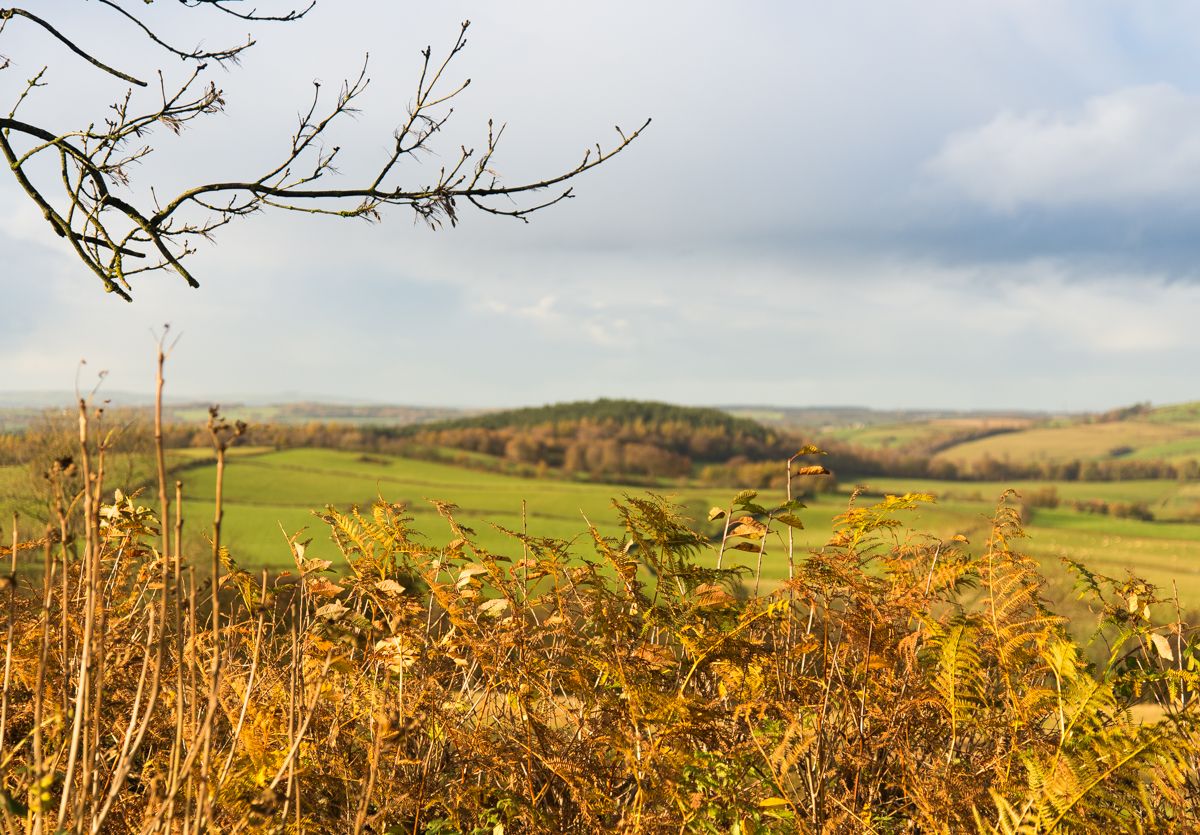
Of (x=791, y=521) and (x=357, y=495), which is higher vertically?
(x=791, y=521)

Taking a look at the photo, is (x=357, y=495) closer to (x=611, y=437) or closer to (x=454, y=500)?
(x=454, y=500)

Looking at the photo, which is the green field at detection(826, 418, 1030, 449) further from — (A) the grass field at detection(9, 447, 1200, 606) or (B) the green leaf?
(B) the green leaf

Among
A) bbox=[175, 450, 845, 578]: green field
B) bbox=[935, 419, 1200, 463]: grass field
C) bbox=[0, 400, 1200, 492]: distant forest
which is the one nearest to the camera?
bbox=[175, 450, 845, 578]: green field

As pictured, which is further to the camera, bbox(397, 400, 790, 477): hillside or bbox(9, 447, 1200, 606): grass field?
bbox(397, 400, 790, 477): hillside

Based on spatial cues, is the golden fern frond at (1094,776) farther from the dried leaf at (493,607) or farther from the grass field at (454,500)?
the grass field at (454,500)

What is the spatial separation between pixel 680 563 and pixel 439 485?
40.4 meters

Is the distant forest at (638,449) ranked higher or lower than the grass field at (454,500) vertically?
higher

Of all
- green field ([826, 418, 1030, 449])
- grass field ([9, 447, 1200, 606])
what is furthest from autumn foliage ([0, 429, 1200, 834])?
green field ([826, 418, 1030, 449])

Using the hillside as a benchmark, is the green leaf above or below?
above

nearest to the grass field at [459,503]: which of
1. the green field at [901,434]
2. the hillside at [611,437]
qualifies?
the hillside at [611,437]

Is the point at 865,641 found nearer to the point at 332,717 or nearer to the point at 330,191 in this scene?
the point at 332,717

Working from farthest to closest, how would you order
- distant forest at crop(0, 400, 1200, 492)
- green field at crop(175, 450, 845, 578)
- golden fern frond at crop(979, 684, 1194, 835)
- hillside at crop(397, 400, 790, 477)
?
hillside at crop(397, 400, 790, 477) < distant forest at crop(0, 400, 1200, 492) < green field at crop(175, 450, 845, 578) < golden fern frond at crop(979, 684, 1194, 835)

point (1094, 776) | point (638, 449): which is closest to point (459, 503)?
point (1094, 776)

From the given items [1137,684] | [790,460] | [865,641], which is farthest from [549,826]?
[1137,684]
